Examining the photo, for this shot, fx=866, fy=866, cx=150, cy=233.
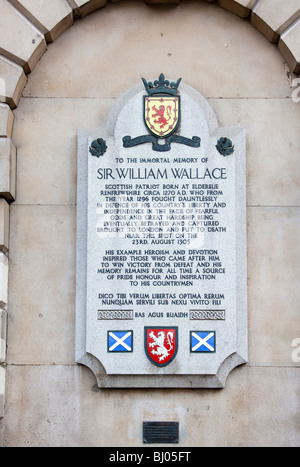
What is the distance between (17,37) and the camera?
355 inches

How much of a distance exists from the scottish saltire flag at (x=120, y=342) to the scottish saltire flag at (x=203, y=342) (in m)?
0.62

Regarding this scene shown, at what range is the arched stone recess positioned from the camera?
896 cm

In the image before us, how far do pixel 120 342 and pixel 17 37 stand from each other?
3333 mm

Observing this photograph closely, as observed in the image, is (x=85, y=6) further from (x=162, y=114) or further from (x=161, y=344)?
(x=161, y=344)

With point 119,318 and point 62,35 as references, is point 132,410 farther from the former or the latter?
point 62,35

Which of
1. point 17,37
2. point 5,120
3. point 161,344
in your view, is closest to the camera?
point 161,344

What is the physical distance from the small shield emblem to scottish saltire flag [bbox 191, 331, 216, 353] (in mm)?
2072

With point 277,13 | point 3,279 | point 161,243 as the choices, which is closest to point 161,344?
point 161,243

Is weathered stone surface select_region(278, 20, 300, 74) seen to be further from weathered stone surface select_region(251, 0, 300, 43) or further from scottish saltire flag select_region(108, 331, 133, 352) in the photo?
scottish saltire flag select_region(108, 331, 133, 352)

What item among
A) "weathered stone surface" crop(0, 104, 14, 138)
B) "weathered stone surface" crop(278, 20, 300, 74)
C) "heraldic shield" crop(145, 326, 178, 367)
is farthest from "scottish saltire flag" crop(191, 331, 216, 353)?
"weathered stone surface" crop(278, 20, 300, 74)

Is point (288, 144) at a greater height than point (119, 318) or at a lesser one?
greater

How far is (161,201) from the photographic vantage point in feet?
28.9

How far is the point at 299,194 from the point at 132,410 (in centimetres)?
279
